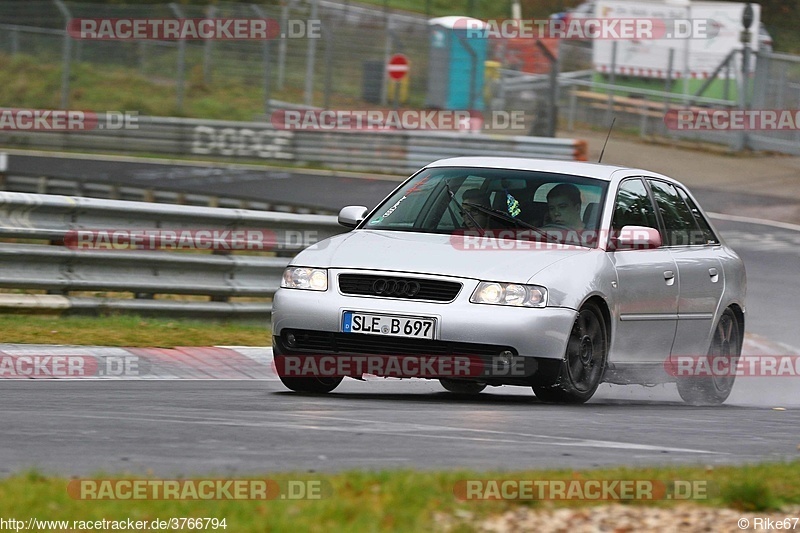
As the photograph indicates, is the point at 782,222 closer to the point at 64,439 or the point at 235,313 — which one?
the point at 235,313

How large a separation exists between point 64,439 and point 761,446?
327cm

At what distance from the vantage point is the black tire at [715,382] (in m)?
9.75

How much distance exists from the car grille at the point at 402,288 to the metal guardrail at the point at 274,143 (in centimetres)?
1993

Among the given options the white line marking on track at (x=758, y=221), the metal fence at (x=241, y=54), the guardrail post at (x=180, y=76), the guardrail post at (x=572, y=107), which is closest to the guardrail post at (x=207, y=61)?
the metal fence at (x=241, y=54)

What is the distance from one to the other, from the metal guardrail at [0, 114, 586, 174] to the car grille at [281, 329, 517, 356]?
65.6 ft

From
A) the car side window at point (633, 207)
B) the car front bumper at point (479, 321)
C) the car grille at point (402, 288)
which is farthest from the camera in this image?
the car side window at point (633, 207)

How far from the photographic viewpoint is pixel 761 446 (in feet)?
22.0

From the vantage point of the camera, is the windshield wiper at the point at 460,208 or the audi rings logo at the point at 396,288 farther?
the windshield wiper at the point at 460,208

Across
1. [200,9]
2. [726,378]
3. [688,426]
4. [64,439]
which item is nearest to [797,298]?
[726,378]

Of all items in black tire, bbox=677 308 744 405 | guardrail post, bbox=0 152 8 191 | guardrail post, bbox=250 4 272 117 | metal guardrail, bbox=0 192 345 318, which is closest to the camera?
black tire, bbox=677 308 744 405

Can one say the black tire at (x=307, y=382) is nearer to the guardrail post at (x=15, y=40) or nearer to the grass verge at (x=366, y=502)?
the grass verge at (x=366, y=502)

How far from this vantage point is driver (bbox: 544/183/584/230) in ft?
28.3

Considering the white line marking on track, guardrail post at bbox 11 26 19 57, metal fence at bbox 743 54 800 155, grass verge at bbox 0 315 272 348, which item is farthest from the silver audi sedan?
guardrail post at bbox 11 26 19 57

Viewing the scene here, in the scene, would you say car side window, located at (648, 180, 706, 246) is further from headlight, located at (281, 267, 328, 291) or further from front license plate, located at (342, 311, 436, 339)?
headlight, located at (281, 267, 328, 291)
